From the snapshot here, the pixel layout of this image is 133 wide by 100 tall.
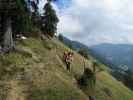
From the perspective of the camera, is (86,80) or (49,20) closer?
(86,80)

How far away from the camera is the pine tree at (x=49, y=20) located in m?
82.2

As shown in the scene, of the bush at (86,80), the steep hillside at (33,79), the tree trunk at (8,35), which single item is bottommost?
A: the bush at (86,80)

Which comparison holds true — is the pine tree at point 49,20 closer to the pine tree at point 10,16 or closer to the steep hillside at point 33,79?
the pine tree at point 10,16

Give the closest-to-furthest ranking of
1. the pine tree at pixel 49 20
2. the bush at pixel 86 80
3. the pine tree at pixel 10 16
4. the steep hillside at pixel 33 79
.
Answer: the steep hillside at pixel 33 79
the pine tree at pixel 10 16
the bush at pixel 86 80
the pine tree at pixel 49 20

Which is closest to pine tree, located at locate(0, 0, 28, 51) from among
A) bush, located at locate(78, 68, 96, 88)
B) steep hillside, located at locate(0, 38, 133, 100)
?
steep hillside, located at locate(0, 38, 133, 100)

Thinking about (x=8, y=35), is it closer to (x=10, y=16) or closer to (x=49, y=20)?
(x=10, y=16)

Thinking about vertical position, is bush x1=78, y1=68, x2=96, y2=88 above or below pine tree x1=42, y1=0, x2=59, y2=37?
below

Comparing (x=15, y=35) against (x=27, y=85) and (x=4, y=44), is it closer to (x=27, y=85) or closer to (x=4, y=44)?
(x=4, y=44)

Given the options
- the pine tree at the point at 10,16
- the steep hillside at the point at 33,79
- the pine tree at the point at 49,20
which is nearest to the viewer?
the steep hillside at the point at 33,79

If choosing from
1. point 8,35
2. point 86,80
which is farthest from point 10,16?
point 86,80

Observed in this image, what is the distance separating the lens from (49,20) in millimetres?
82312

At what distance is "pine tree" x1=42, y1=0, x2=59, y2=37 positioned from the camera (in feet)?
270

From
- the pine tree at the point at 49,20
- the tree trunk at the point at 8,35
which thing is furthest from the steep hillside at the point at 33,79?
the pine tree at the point at 49,20

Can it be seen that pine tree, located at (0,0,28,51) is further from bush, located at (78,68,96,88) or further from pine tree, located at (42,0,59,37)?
pine tree, located at (42,0,59,37)
